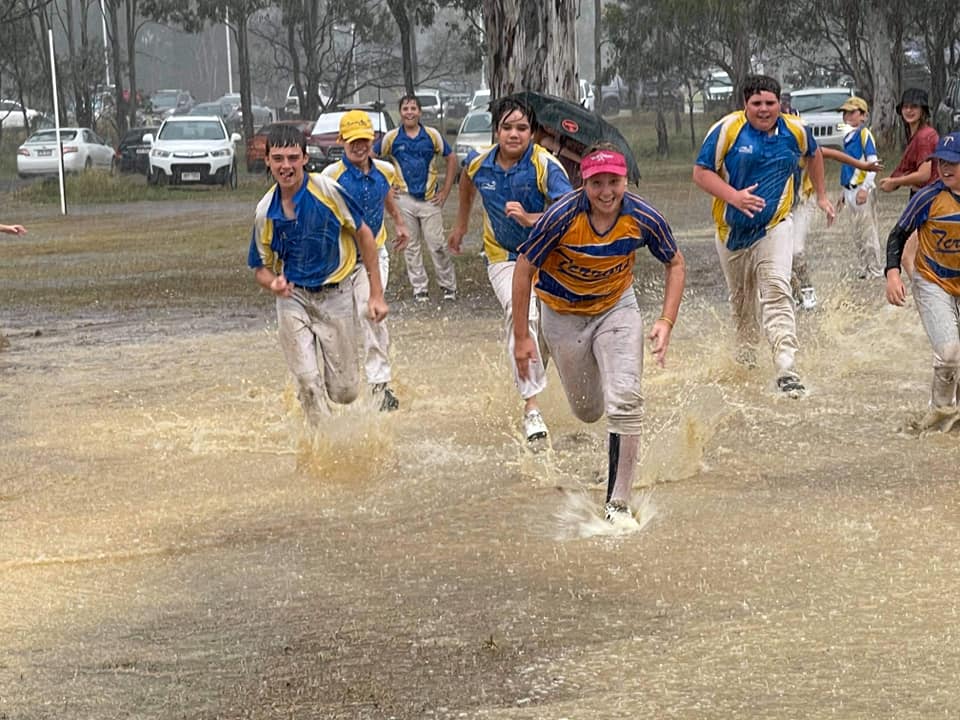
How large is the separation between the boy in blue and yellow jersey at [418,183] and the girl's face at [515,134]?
6.38 m

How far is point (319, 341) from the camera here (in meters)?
8.99

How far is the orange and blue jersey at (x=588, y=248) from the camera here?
24.2 feet

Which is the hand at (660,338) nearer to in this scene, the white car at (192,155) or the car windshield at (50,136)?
the white car at (192,155)

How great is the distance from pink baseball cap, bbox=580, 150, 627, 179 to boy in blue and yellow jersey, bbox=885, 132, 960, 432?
2.39 metres

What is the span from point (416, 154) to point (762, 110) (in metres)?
6.38

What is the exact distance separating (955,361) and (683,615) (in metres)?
3.59

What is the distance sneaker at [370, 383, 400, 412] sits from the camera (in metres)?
10.6

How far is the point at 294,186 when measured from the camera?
845cm

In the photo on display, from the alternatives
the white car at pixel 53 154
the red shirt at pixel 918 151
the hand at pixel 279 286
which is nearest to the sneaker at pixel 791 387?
the hand at pixel 279 286

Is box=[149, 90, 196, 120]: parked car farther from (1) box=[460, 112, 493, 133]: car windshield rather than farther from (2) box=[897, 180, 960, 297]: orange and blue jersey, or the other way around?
(2) box=[897, 180, 960, 297]: orange and blue jersey

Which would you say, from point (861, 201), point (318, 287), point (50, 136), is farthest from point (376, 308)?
point (50, 136)

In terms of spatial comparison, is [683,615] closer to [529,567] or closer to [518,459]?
[529,567]

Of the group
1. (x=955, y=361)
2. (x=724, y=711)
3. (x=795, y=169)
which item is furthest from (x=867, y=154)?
(x=724, y=711)

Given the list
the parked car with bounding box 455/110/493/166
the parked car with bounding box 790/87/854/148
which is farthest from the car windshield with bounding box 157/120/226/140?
the parked car with bounding box 790/87/854/148
